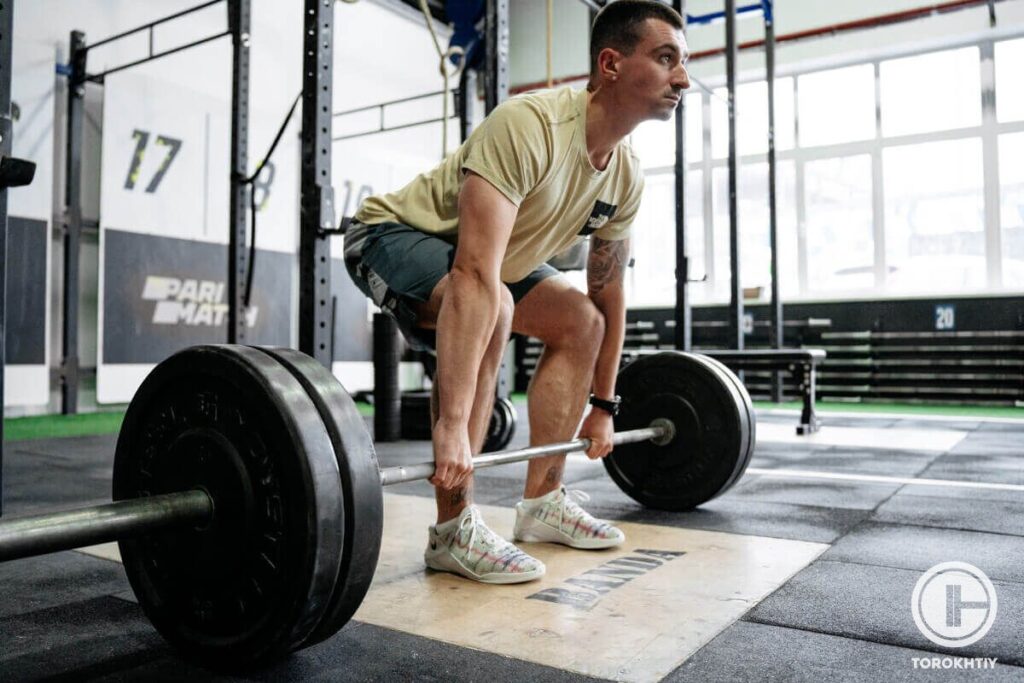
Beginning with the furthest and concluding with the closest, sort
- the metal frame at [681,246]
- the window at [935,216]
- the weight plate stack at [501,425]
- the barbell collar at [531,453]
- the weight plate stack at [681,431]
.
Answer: the window at [935,216]
the metal frame at [681,246]
the weight plate stack at [501,425]
the weight plate stack at [681,431]
the barbell collar at [531,453]

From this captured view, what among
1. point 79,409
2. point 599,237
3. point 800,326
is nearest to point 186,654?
point 599,237

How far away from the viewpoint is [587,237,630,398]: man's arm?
1815 millimetres

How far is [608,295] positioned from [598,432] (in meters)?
0.31

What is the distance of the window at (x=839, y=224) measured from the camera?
749cm

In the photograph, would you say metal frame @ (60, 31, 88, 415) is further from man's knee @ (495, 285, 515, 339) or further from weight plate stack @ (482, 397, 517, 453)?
man's knee @ (495, 285, 515, 339)

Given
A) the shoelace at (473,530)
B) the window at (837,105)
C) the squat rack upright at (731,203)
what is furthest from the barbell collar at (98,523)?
the window at (837,105)

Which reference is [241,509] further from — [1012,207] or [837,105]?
[837,105]

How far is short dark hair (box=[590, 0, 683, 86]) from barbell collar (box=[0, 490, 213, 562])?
1060 mm

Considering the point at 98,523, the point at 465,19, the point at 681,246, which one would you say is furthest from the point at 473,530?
the point at 681,246

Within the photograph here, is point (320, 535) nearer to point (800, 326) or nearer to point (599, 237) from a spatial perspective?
point (599, 237)

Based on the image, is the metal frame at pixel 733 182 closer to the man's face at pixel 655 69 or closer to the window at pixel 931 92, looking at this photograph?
the man's face at pixel 655 69

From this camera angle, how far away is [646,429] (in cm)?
205

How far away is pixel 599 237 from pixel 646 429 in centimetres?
54

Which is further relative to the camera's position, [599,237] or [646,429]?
[646,429]
